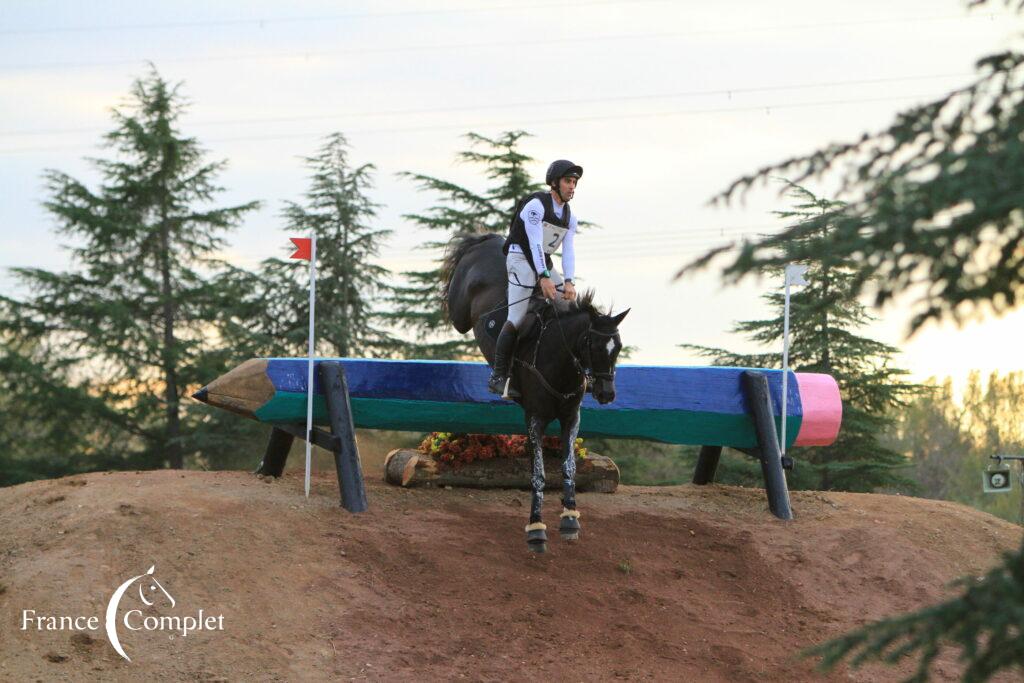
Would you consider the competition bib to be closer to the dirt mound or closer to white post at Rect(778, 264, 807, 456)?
white post at Rect(778, 264, 807, 456)

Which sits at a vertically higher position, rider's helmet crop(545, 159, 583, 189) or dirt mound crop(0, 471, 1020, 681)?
rider's helmet crop(545, 159, 583, 189)

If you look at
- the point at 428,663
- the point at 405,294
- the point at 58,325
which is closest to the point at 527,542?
the point at 428,663

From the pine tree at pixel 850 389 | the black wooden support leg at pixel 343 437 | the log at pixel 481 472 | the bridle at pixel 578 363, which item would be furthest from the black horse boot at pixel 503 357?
the pine tree at pixel 850 389

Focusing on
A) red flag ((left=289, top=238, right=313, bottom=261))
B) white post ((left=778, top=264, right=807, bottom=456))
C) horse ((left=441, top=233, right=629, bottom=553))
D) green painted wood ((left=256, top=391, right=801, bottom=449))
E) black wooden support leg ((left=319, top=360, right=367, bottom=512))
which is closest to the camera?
horse ((left=441, top=233, right=629, bottom=553))

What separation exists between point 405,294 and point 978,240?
909 inches

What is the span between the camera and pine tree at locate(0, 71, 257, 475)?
83.5 feet

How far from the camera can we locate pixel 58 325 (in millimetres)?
26594

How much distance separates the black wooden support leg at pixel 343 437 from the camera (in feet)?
31.7

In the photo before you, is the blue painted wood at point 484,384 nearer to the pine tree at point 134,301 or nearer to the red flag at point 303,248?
the red flag at point 303,248

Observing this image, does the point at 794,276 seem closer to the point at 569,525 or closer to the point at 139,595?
the point at 569,525

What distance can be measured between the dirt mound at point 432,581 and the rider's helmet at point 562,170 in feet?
9.77

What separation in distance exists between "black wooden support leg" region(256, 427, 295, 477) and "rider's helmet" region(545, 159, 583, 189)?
3685 mm

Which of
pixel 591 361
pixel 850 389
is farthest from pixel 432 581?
pixel 850 389
